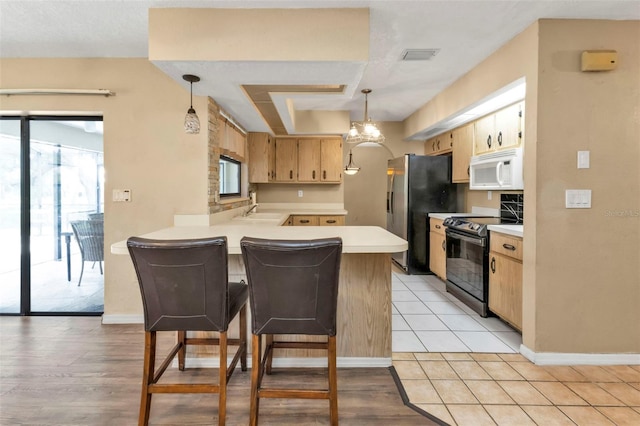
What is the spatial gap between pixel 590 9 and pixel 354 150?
418cm

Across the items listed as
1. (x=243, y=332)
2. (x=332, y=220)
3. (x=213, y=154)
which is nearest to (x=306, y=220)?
(x=332, y=220)

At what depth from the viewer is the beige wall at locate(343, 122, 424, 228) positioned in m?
6.26

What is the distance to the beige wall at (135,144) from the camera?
3100mm

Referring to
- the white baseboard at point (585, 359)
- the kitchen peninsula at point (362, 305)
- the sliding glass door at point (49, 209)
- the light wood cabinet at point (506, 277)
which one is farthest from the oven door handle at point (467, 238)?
the sliding glass door at point (49, 209)

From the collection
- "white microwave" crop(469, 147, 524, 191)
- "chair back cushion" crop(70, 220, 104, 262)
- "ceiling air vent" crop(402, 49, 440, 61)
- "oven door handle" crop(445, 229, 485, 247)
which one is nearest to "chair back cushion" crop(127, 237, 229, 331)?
"chair back cushion" crop(70, 220, 104, 262)

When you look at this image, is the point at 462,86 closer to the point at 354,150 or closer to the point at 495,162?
the point at 495,162

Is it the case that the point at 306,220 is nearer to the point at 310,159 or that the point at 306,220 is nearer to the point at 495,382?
the point at 310,159

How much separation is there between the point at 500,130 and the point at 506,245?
4.35 ft

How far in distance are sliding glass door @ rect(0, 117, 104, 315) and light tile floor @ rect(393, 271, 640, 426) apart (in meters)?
3.04

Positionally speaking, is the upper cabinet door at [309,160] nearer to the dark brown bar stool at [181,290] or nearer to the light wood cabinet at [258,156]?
the light wood cabinet at [258,156]

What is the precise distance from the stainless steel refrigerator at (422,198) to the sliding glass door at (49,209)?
3.72m

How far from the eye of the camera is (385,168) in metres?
6.27

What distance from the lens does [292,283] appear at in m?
1.59

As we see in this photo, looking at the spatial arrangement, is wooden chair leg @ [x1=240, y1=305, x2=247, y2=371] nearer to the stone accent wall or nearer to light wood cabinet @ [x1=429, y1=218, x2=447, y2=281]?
the stone accent wall
